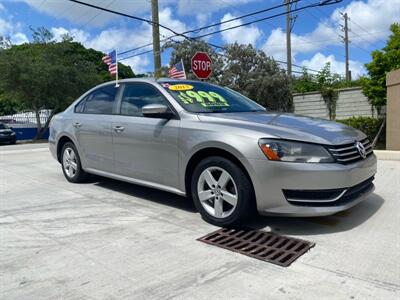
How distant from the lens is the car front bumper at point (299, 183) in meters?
3.53

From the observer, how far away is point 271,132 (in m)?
3.73

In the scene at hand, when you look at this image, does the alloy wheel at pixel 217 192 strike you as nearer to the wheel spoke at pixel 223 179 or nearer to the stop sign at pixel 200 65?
the wheel spoke at pixel 223 179

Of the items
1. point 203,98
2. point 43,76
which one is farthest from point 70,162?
point 43,76

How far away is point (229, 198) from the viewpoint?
388 cm

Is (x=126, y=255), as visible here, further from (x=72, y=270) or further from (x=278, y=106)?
(x=278, y=106)

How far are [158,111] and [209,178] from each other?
0.97 m

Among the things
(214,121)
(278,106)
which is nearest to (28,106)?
(278,106)

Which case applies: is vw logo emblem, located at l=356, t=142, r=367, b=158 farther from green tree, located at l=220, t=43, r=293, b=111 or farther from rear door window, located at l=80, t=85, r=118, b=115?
green tree, located at l=220, t=43, r=293, b=111

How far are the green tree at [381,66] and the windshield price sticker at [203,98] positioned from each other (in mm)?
10047

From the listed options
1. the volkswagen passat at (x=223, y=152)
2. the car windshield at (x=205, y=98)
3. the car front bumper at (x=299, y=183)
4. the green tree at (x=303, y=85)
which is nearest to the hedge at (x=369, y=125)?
the car windshield at (x=205, y=98)

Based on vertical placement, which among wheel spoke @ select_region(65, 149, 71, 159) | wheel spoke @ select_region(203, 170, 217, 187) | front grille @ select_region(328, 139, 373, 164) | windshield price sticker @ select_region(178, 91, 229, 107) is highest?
windshield price sticker @ select_region(178, 91, 229, 107)

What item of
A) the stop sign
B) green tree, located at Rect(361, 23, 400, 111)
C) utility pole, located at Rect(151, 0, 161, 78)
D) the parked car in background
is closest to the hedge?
green tree, located at Rect(361, 23, 400, 111)

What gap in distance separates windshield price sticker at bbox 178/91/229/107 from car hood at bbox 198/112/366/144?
1.22 ft

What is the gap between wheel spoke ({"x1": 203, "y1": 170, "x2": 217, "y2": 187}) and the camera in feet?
13.1
